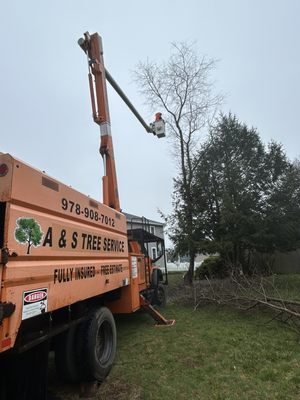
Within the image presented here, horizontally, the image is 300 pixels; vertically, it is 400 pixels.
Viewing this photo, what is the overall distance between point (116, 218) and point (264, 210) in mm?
10022

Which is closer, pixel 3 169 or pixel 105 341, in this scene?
pixel 3 169

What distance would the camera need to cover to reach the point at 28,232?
3074 mm

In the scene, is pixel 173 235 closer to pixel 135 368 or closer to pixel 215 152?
pixel 215 152

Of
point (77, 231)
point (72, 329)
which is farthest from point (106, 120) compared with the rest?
point (72, 329)

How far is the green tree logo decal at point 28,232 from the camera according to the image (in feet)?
9.62

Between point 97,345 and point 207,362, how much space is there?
1832 mm

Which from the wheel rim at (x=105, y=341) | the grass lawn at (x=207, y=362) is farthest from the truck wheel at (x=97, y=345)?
the grass lawn at (x=207, y=362)

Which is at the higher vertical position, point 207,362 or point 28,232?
point 28,232

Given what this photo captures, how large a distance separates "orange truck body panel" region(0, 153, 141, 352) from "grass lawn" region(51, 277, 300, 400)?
4.41 ft

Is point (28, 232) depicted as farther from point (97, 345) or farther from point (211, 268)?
point (211, 268)

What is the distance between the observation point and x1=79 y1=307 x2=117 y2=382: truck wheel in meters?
4.41

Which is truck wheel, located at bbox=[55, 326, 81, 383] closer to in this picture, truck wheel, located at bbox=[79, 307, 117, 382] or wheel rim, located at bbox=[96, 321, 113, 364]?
truck wheel, located at bbox=[79, 307, 117, 382]

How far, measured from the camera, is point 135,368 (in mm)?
5312

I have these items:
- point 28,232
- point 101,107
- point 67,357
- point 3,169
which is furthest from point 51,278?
point 101,107
